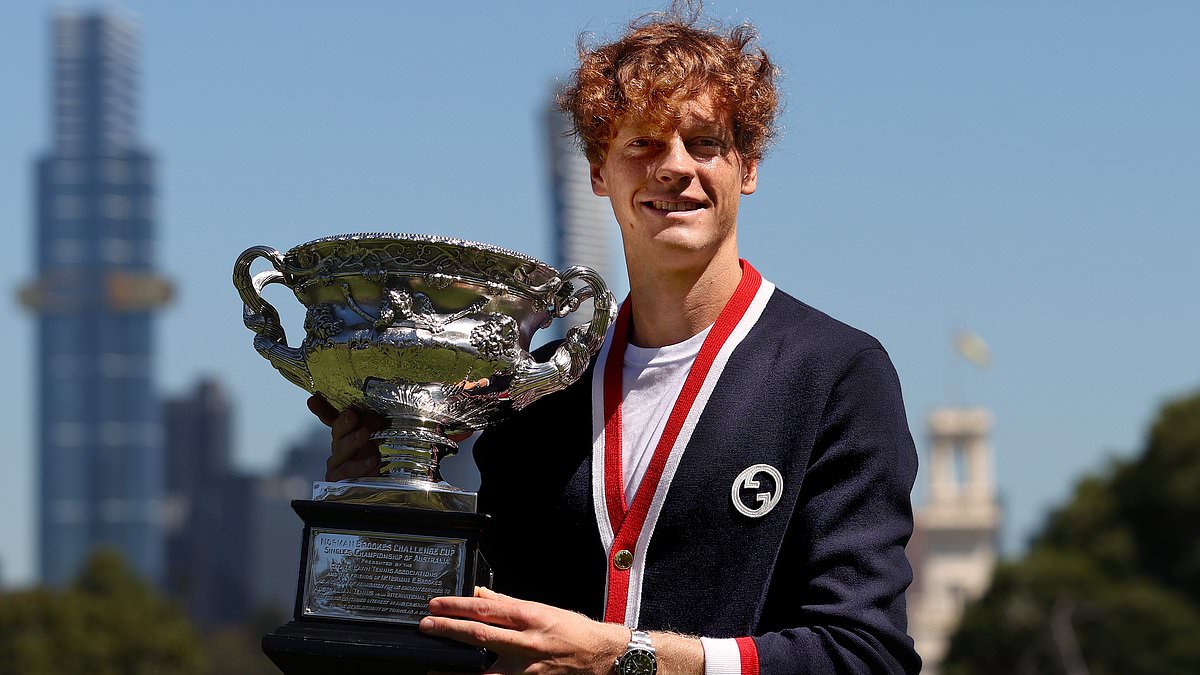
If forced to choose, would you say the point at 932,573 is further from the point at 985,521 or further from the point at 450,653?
the point at 450,653

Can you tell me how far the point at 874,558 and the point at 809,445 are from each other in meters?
0.27

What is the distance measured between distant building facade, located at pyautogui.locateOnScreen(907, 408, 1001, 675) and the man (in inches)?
4239

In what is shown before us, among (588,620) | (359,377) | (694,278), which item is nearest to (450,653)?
(588,620)

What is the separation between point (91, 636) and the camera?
A: 2178 inches

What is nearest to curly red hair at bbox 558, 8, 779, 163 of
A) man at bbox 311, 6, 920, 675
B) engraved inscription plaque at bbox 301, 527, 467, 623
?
man at bbox 311, 6, 920, 675

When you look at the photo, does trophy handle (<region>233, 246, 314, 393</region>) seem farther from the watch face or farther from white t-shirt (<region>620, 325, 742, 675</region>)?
the watch face

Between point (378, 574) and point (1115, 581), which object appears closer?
point (378, 574)

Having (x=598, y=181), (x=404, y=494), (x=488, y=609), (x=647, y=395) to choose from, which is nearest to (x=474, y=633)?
(x=488, y=609)

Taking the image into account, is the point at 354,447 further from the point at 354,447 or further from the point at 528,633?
the point at 528,633

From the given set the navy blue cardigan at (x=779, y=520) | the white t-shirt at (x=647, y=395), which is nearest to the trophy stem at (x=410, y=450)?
the navy blue cardigan at (x=779, y=520)

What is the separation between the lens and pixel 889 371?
154 inches

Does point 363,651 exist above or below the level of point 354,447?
below

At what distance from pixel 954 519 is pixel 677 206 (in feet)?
388

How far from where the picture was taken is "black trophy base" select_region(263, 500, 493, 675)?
3.62m
